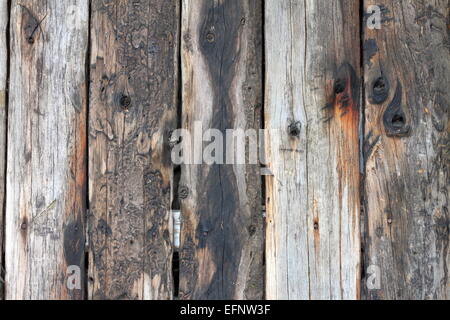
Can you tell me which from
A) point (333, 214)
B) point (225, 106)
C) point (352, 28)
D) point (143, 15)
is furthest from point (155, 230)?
point (352, 28)

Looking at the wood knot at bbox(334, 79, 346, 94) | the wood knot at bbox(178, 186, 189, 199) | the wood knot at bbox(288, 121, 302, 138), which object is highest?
the wood knot at bbox(334, 79, 346, 94)

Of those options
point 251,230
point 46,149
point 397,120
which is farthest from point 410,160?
point 46,149

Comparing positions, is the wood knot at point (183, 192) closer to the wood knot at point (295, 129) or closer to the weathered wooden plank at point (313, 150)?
the weathered wooden plank at point (313, 150)

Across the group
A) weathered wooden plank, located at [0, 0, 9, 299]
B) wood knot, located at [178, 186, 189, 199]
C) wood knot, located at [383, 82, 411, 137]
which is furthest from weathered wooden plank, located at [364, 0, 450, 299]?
weathered wooden plank, located at [0, 0, 9, 299]

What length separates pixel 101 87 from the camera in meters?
1.89

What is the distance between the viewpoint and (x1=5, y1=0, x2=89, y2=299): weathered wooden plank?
74.9 inches

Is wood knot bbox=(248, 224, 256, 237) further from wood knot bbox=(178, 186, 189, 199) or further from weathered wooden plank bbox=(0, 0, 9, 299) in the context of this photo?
weathered wooden plank bbox=(0, 0, 9, 299)

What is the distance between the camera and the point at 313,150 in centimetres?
185

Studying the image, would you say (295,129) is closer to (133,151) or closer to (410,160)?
(410,160)

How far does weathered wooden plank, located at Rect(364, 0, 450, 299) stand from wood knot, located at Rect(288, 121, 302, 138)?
0.27 meters

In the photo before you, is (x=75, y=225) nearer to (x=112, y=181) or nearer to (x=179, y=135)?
(x=112, y=181)

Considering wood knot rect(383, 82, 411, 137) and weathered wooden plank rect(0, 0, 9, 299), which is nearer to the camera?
wood knot rect(383, 82, 411, 137)

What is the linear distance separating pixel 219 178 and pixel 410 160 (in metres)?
0.77

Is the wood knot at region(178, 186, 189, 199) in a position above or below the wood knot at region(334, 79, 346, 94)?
below
